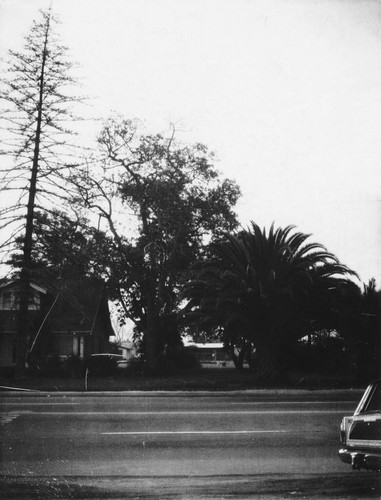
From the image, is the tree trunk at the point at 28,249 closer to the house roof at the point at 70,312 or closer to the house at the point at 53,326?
the house roof at the point at 70,312

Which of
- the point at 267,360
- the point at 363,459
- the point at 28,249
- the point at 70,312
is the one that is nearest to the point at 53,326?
the point at 70,312

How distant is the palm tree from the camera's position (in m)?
25.8

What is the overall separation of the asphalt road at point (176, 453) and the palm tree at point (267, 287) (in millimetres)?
10401

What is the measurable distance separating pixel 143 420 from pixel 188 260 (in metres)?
26.0

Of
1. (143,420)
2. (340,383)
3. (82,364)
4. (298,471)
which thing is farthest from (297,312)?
(298,471)

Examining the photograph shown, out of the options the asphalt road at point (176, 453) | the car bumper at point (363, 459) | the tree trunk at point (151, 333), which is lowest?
the asphalt road at point (176, 453)

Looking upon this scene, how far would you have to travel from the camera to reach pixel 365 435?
24.4 ft

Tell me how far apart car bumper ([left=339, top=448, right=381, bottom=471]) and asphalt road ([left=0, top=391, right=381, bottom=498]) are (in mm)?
291

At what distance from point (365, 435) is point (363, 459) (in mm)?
284

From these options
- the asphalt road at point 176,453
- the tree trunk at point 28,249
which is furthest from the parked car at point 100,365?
the asphalt road at point 176,453

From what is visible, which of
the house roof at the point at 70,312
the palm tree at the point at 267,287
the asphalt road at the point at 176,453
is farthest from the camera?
the house roof at the point at 70,312

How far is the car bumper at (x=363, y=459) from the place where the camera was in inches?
280

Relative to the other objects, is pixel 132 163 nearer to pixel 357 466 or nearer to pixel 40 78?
pixel 40 78

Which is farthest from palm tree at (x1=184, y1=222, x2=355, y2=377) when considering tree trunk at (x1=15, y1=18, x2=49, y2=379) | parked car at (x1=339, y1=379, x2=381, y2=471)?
parked car at (x1=339, y1=379, x2=381, y2=471)
